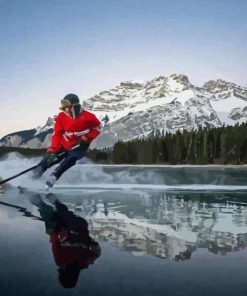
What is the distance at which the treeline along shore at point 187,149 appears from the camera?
12.1 meters

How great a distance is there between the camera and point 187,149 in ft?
41.1

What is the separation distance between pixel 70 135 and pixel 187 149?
13.7 feet

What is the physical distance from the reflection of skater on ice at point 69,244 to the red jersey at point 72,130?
3.29 metres

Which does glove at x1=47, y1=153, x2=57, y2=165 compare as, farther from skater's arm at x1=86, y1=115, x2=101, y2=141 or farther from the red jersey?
skater's arm at x1=86, y1=115, x2=101, y2=141

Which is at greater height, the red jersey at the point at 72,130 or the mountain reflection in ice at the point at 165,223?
the red jersey at the point at 72,130

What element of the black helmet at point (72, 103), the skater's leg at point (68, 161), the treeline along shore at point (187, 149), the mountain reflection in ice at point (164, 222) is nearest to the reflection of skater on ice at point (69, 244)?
the mountain reflection in ice at point (164, 222)

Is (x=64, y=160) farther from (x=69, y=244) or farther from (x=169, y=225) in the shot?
(x=69, y=244)

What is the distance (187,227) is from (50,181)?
178 inches

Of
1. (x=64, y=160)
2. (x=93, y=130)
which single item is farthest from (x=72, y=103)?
(x=64, y=160)

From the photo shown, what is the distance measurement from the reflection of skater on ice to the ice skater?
3.18 meters

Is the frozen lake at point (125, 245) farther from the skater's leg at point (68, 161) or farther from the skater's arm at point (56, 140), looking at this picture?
the skater's arm at point (56, 140)

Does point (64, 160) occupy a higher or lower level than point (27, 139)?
higher

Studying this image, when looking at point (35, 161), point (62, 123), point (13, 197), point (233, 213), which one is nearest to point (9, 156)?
point (35, 161)

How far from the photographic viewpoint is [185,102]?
195500mm
